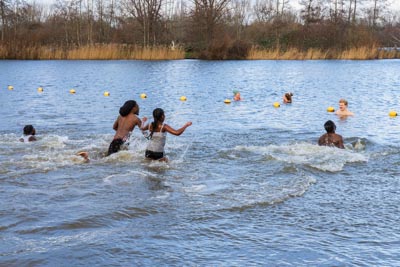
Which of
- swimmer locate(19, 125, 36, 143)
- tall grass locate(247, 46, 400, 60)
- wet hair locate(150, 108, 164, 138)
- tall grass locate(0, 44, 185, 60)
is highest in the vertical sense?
tall grass locate(247, 46, 400, 60)

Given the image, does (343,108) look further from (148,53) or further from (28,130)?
(148,53)

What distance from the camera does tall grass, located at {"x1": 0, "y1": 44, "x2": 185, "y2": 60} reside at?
158 feet

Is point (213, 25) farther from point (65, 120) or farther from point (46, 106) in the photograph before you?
point (65, 120)

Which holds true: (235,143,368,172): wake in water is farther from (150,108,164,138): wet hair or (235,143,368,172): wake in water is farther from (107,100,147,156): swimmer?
(107,100,147,156): swimmer

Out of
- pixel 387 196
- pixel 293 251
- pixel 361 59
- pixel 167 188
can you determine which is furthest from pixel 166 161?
pixel 361 59

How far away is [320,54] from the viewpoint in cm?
5259

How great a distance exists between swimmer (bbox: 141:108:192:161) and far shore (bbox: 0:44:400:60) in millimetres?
39337

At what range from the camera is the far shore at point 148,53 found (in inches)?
1904

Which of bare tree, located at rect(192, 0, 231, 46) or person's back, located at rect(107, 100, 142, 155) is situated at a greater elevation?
bare tree, located at rect(192, 0, 231, 46)

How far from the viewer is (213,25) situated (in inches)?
2266

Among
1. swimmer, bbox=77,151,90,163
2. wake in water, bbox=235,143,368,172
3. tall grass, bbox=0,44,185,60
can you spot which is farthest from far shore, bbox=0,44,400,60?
swimmer, bbox=77,151,90,163

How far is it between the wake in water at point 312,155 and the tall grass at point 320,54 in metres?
39.8

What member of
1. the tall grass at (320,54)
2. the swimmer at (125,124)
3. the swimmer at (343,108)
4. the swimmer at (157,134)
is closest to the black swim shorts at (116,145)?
the swimmer at (125,124)

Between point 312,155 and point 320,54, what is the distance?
141 feet
